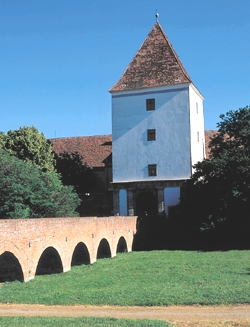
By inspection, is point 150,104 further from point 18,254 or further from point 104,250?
point 18,254

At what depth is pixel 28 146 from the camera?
118ft

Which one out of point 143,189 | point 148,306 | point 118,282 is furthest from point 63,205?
point 148,306

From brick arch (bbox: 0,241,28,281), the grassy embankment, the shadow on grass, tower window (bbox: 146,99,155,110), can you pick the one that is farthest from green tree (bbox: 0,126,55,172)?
brick arch (bbox: 0,241,28,281)

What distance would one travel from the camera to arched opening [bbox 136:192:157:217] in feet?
120

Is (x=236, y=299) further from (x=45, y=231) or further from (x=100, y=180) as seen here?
(x=100, y=180)

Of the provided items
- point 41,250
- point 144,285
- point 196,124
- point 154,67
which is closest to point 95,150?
point 154,67

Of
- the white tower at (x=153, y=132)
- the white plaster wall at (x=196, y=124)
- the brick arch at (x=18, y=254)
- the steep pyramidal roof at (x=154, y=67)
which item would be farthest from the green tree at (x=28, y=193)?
the white plaster wall at (x=196, y=124)

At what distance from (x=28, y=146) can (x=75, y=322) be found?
26.1m

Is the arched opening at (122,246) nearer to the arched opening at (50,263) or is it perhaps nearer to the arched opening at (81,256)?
the arched opening at (81,256)

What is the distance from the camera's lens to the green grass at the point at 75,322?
430 inches

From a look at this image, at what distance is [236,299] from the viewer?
45.3 feet

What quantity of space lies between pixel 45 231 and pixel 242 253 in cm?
1267

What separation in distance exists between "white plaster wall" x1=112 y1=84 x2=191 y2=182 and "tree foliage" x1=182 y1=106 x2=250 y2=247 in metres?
3.71

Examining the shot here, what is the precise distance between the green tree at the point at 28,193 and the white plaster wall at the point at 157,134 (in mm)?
6624
